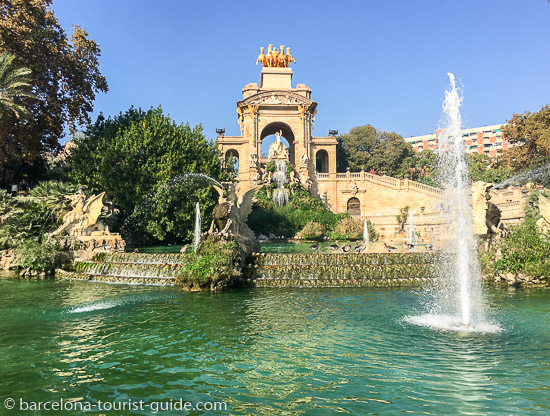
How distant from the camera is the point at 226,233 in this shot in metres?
14.7

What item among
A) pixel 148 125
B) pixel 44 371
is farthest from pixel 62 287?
pixel 148 125

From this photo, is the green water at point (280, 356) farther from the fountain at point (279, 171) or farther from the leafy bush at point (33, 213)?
the fountain at point (279, 171)

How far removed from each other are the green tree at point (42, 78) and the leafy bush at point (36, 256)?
11.1 meters

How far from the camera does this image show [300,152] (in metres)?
49.0

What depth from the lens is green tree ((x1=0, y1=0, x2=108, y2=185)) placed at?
2642 centimetres

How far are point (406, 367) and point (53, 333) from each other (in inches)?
289

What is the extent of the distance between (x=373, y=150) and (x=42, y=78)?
4799cm

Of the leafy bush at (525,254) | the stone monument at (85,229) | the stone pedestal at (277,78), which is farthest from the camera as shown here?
the stone pedestal at (277,78)

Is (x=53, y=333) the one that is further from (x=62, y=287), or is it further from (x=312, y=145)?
(x=312, y=145)

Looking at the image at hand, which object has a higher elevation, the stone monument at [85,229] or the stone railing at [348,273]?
the stone monument at [85,229]

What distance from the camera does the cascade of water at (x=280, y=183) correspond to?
41188 mm

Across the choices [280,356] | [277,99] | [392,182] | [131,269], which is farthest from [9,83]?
[392,182]

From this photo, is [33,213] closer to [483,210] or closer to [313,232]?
[483,210]

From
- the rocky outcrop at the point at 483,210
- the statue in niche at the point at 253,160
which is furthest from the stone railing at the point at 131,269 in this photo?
the statue in niche at the point at 253,160
